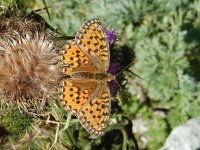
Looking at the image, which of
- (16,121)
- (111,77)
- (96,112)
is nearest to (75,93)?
(96,112)

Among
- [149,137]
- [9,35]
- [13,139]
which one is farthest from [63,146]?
[149,137]

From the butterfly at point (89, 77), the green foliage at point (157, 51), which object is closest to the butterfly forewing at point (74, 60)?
the butterfly at point (89, 77)

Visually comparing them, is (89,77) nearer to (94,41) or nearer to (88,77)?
(88,77)

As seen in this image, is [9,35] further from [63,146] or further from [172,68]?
[172,68]

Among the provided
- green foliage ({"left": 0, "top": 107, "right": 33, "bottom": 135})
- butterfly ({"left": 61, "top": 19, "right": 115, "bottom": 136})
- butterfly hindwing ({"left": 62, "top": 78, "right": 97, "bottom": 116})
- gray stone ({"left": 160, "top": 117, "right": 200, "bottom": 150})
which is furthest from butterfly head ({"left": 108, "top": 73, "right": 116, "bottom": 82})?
gray stone ({"left": 160, "top": 117, "right": 200, "bottom": 150})

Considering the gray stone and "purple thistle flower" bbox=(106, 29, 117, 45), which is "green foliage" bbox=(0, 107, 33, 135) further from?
the gray stone

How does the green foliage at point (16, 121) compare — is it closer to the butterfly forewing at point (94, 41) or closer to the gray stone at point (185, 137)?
the butterfly forewing at point (94, 41)
